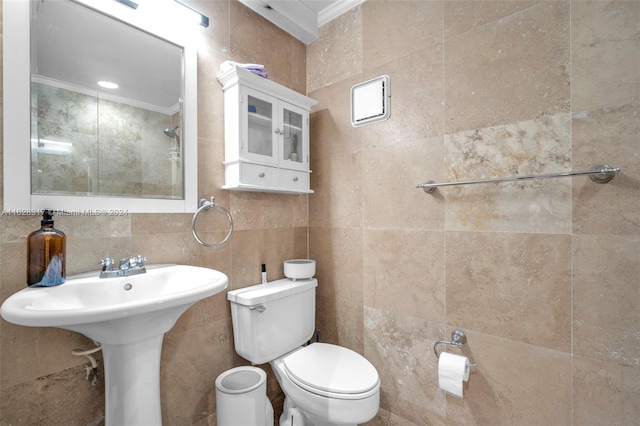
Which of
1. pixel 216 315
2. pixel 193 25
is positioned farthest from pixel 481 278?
pixel 193 25

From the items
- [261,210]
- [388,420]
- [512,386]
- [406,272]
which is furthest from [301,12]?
[388,420]

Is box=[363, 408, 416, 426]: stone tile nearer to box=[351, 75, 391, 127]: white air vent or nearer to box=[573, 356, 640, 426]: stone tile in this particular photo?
box=[573, 356, 640, 426]: stone tile

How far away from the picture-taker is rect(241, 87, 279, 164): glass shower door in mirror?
4.79ft

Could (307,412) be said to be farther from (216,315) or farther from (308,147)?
(308,147)

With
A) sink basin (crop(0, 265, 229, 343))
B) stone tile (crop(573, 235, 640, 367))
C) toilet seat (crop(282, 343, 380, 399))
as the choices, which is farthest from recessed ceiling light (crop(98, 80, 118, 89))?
stone tile (crop(573, 235, 640, 367))

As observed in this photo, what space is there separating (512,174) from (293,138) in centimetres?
112

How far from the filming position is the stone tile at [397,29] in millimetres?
1412

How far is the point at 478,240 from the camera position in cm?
128

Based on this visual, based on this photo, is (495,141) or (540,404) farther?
(495,141)

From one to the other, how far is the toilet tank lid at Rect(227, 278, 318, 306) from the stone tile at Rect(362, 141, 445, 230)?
508 mm

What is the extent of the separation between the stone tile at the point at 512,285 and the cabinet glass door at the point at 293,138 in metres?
0.92

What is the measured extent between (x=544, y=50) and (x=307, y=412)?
68.5 inches

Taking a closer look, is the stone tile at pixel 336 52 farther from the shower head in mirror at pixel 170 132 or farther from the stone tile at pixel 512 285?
the stone tile at pixel 512 285

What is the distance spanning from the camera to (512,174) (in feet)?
3.94
